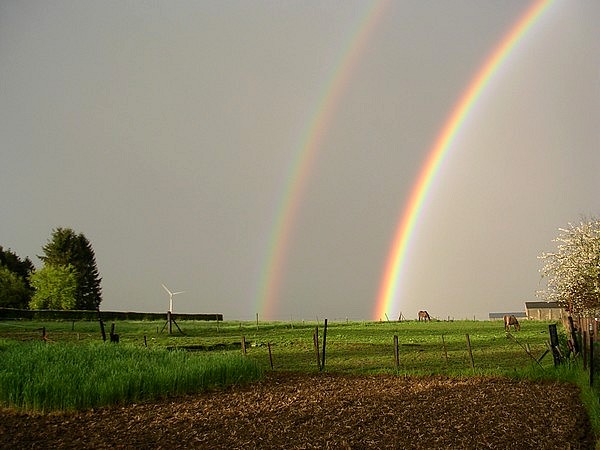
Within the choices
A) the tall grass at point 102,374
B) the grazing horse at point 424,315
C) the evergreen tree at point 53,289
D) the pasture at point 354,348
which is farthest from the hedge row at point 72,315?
the tall grass at point 102,374

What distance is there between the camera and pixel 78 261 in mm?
108188

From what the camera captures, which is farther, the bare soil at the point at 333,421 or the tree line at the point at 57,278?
the tree line at the point at 57,278

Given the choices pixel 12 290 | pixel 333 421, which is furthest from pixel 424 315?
pixel 333 421

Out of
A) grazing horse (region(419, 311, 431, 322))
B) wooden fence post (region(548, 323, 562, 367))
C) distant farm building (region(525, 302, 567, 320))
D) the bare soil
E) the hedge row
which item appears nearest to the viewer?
the bare soil

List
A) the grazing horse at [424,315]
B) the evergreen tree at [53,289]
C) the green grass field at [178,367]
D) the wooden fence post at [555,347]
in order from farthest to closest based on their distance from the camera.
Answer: the evergreen tree at [53,289] < the grazing horse at [424,315] < the wooden fence post at [555,347] < the green grass field at [178,367]

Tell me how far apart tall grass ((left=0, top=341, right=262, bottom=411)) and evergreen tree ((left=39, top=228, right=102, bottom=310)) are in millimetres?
84148

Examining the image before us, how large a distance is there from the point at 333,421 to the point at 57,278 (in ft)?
288

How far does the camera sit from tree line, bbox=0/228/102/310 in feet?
304

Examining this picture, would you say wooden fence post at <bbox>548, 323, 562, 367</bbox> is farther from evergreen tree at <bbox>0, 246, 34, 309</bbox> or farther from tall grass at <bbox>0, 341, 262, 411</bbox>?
evergreen tree at <bbox>0, 246, 34, 309</bbox>

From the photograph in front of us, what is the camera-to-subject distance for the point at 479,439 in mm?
14234

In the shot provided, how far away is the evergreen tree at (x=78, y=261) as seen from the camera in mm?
106250

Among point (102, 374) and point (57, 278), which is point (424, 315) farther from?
point (102, 374)

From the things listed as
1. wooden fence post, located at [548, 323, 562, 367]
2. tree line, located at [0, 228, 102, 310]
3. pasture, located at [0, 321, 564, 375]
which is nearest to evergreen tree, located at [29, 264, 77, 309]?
tree line, located at [0, 228, 102, 310]

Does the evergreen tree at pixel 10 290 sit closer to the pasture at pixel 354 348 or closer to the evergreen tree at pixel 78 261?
the evergreen tree at pixel 78 261
